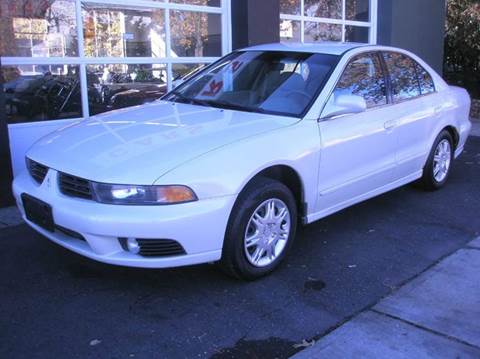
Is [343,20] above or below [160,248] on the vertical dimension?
above

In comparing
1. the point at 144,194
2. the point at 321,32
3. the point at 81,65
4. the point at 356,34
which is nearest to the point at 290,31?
the point at 321,32

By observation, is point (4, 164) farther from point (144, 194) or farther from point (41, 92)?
point (144, 194)

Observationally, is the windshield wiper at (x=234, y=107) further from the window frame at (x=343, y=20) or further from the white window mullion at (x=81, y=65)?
the window frame at (x=343, y=20)

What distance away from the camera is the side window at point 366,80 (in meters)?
4.70

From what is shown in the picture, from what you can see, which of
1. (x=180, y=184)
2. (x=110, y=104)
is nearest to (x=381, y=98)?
(x=180, y=184)

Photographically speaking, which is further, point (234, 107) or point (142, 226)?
point (234, 107)

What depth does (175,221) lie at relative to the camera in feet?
11.0

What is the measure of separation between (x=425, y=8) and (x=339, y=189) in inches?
360

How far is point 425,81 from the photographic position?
19.2 ft

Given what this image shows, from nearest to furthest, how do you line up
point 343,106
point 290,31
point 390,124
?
point 343,106, point 390,124, point 290,31

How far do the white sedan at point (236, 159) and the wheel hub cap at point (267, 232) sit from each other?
0.01 metres

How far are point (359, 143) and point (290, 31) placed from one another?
5.80 metres

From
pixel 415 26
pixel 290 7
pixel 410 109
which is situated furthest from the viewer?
pixel 415 26

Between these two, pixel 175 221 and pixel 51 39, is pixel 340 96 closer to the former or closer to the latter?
pixel 175 221
